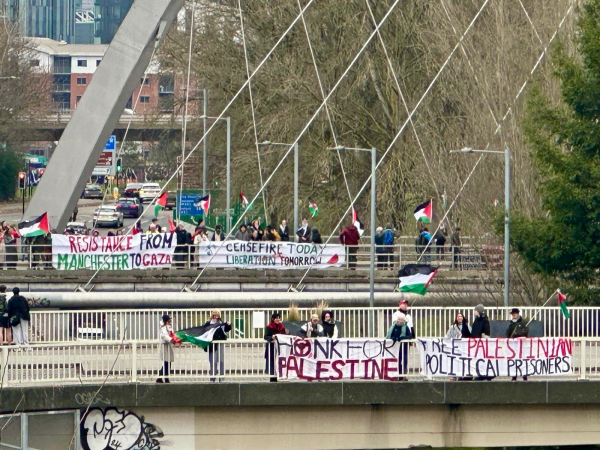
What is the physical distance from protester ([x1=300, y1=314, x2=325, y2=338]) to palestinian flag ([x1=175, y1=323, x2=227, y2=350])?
1293mm

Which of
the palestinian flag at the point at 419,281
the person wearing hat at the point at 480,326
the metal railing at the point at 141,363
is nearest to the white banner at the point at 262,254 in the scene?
the palestinian flag at the point at 419,281

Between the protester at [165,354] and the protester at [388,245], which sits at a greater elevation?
the protester at [388,245]

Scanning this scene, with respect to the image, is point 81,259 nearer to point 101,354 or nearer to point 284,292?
point 284,292

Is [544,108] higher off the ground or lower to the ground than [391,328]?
higher

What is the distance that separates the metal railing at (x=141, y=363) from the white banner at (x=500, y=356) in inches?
7.9

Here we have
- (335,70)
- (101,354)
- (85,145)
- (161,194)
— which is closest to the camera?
→ (101,354)

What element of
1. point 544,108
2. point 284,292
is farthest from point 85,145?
point 544,108

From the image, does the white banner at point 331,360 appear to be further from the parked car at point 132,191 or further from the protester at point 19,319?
the parked car at point 132,191

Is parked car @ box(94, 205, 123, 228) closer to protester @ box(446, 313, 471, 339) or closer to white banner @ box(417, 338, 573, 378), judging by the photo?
protester @ box(446, 313, 471, 339)

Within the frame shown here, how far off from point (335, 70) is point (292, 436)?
94.7ft

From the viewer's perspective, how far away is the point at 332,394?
1984 centimetres

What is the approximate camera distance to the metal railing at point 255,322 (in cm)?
2183

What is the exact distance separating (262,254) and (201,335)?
18440 millimetres

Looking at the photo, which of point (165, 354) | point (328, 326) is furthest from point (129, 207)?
point (165, 354)
